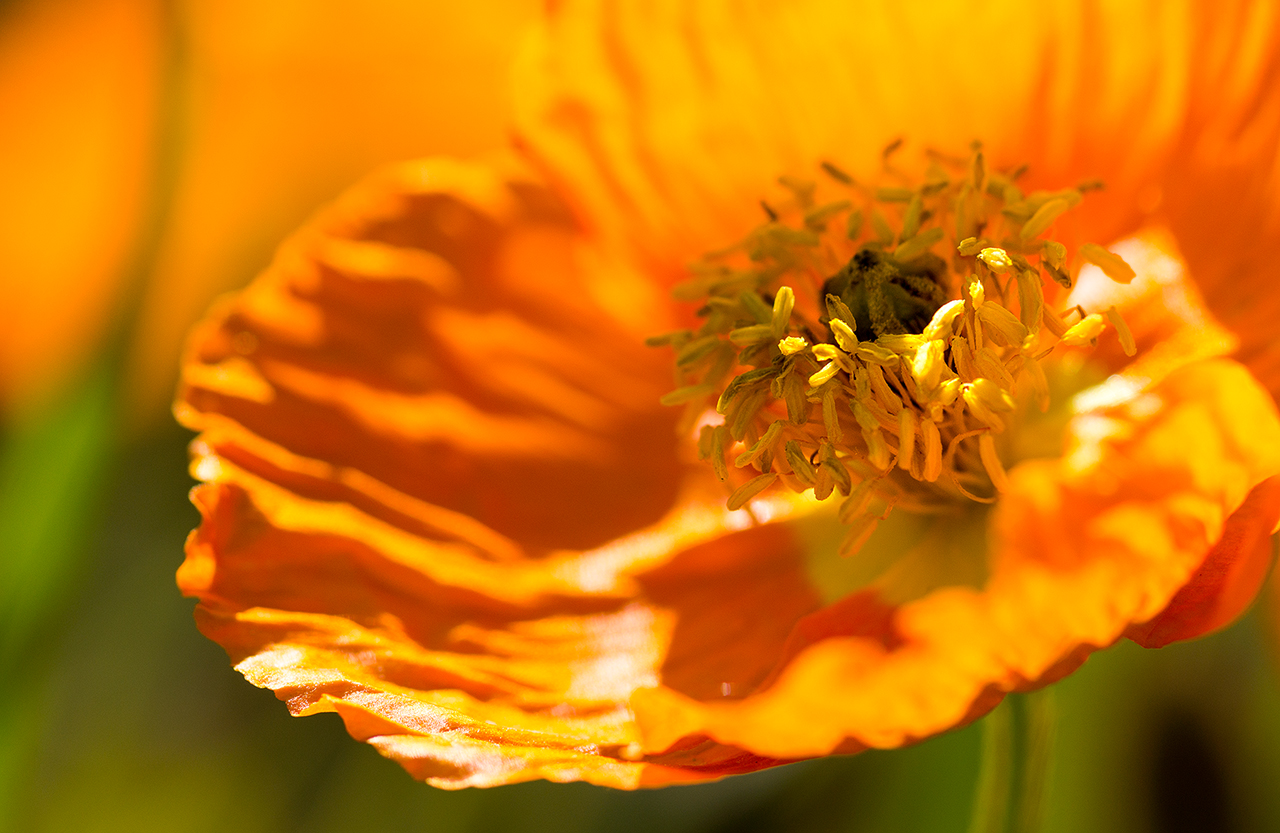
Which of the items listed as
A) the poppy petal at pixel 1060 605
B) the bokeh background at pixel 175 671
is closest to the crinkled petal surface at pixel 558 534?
the poppy petal at pixel 1060 605

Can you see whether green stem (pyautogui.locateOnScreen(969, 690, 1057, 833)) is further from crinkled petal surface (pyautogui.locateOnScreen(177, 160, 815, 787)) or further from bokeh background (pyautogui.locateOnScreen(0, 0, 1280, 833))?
crinkled petal surface (pyautogui.locateOnScreen(177, 160, 815, 787))

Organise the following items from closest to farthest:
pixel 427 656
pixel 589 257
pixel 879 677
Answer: pixel 879 677 < pixel 427 656 < pixel 589 257

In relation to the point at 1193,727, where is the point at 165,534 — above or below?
above

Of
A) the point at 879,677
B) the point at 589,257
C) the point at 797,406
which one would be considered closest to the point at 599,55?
the point at 589,257

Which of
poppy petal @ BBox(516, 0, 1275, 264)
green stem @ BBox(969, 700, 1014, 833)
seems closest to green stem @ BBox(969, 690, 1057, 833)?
green stem @ BBox(969, 700, 1014, 833)

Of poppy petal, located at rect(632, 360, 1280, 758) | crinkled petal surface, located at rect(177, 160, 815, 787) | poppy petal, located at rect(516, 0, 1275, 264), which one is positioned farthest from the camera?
poppy petal, located at rect(516, 0, 1275, 264)

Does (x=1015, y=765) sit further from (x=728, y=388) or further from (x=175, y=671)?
(x=175, y=671)

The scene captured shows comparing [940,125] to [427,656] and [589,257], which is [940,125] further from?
[427,656]
